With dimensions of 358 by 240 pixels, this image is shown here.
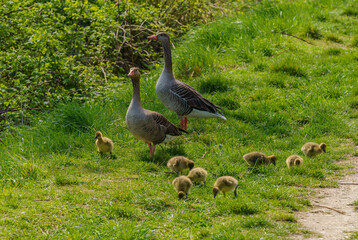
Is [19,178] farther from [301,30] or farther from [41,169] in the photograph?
[301,30]

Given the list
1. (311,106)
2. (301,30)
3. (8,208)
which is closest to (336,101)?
(311,106)

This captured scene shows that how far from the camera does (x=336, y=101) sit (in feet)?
33.2

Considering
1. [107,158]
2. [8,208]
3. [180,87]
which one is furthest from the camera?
[180,87]

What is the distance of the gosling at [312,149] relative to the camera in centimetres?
780

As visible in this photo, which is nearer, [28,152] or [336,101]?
[28,152]

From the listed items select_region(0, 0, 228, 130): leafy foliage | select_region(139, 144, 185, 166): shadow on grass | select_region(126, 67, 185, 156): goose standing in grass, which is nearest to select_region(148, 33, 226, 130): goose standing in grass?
select_region(139, 144, 185, 166): shadow on grass

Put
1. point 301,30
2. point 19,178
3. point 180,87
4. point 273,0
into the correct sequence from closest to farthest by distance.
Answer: point 19,178 → point 180,87 → point 301,30 → point 273,0

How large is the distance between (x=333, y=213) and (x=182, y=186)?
2.03 m

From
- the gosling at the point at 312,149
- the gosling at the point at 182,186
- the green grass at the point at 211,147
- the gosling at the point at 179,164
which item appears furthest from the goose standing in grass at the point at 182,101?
the gosling at the point at 182,186

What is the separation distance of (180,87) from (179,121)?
31.8 inches

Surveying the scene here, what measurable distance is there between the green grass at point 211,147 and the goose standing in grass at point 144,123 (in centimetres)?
39

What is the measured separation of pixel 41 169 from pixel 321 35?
994 centimetres

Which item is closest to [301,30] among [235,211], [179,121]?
[179,121]

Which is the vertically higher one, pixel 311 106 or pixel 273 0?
pixel 273 0
